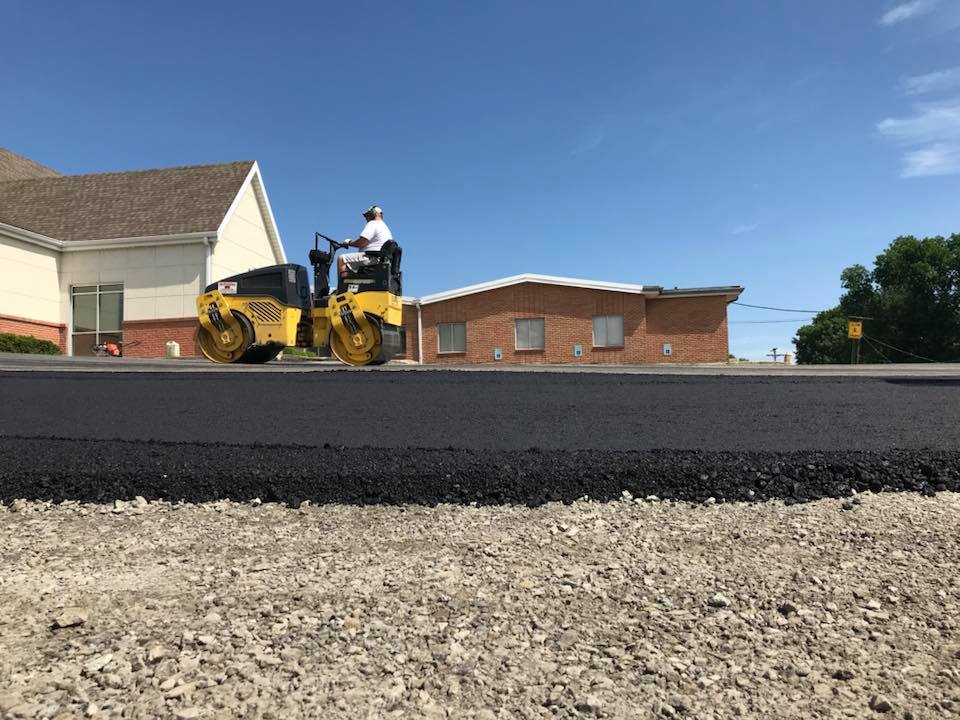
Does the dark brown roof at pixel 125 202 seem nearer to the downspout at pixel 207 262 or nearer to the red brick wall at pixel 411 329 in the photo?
the downspout at pixel 207 262

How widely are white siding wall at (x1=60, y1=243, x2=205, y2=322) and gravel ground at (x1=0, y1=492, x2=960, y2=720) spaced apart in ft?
52.6

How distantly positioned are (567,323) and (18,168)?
20140 millimetres

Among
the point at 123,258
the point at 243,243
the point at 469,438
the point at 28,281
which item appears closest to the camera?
the point at 469,438

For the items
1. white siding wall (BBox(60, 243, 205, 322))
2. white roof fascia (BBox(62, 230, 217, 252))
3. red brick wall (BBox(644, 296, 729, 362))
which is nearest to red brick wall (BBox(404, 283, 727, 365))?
red brick wall (BBox(644, 296, 729, 362))

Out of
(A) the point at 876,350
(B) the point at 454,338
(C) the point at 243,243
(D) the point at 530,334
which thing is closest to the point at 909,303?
(A) the point at 876,350

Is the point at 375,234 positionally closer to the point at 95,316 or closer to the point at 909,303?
the point at 95,316

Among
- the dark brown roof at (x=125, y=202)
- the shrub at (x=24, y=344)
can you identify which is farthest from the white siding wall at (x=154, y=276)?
the shrub at (x=24, y=344)

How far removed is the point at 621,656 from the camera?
1.83 meters

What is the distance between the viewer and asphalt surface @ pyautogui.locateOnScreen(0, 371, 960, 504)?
3049 millimetres

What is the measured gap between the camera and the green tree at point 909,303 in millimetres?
38562

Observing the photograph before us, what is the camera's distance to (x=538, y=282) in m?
22.9

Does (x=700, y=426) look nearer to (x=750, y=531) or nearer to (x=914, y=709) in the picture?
(x=750, y=531)

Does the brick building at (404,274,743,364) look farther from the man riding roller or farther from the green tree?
the green tree

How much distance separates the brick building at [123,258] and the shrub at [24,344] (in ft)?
3.03
